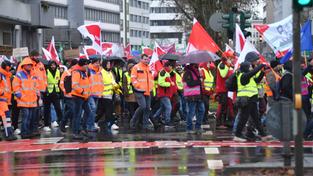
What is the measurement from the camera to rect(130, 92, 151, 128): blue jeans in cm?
1923

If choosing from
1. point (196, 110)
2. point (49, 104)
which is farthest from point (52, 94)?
point (196, 110)

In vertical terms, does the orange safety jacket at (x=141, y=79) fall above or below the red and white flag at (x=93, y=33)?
below

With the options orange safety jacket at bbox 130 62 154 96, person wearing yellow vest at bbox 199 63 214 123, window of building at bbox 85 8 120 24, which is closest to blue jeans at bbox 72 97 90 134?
orange safety jacket at bbox 130 62 154 96

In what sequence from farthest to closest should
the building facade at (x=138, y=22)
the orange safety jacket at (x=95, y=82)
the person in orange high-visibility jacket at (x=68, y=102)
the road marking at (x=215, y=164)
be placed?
the building facade at (x=138, y=22) → the person in orange high-visibility jacket at (x=68, y=102) → the orange safety jacket at (x=95, y=82) → the road marking at (x=215, y=164)

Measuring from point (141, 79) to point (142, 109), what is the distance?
0.83 meters

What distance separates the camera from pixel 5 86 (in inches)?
705

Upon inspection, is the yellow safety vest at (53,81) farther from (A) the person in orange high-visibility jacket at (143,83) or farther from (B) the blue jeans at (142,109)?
(A) the person in orange high-visibility jacket at (143,83)

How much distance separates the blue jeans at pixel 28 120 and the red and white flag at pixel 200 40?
4.25 meters

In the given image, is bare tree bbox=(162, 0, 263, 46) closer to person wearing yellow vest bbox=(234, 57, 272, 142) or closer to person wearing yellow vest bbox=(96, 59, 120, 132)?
person wearing yellow vest bbox=(96, 59, 120, 132)

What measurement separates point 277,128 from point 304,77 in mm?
5642

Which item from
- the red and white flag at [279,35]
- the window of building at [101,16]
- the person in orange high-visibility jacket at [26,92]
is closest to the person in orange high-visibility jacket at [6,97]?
the person in orange high-visibility jacket at [26,92]

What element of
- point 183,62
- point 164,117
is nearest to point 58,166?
point 183,62

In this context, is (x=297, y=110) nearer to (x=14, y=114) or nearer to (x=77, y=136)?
(x=77, y=136)

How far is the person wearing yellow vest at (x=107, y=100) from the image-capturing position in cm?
1922
